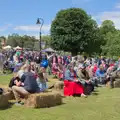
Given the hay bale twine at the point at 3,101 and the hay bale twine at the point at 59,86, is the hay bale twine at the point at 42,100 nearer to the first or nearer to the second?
the hay bale twine at the point at 3,101

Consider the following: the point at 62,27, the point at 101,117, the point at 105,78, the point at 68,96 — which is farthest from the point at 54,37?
the point at 101,117

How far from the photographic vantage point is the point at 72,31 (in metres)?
59.0

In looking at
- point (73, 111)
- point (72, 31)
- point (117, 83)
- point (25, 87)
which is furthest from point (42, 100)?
point (72, 31)

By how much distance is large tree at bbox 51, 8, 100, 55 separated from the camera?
58938 mm

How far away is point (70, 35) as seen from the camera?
59.3 metres

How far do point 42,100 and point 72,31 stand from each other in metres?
49.0

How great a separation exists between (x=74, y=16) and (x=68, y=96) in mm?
48324

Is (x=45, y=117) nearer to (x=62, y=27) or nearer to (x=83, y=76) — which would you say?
(x=83, y=76)

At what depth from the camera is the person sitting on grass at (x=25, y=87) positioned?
1070cm

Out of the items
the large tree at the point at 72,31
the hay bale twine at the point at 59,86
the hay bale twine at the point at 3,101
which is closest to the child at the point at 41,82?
the hay bale twine at the point at 59,86

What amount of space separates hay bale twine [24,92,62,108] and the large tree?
155 feet

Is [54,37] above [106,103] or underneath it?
above

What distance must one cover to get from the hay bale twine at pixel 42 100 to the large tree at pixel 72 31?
47.3 meters

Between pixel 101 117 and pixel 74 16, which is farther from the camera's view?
pixel 74 16
